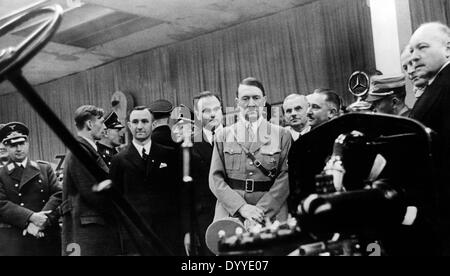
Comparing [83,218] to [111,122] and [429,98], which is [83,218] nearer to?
[111,122]

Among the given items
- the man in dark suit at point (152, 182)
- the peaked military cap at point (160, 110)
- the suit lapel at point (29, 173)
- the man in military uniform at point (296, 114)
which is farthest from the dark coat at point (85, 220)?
the man in military uniform at point (296, 114)

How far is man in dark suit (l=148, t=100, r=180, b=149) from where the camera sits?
108 inches

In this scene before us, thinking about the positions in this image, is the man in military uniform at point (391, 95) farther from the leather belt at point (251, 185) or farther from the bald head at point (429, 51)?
the bald head at point (429, 51)

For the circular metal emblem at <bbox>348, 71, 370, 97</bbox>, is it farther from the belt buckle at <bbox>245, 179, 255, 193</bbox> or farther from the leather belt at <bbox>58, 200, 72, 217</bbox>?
the leather belt at <bbox>58, 200, 72, 217</bbox>

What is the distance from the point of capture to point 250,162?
8.13 feet

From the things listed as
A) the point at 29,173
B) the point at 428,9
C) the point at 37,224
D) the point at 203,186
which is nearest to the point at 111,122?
the point at 29,173

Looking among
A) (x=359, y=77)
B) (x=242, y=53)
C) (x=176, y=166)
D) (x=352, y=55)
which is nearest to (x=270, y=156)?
(x=176, y=166)

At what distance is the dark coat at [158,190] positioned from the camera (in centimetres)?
263

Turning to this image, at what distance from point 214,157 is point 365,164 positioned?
1.54 metres

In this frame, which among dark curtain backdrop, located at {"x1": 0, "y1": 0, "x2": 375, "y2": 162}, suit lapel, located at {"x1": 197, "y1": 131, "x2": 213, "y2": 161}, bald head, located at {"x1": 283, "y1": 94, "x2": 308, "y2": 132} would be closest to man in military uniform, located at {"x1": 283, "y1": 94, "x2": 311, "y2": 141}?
bald head, located at {"x1": 283, "y1": 94, "x2": 308, "y2": 132}

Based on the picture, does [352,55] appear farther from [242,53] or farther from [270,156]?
[270,156]

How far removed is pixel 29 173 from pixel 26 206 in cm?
20

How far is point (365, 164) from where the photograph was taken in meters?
1.06

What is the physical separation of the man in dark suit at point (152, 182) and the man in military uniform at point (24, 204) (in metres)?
0.71
